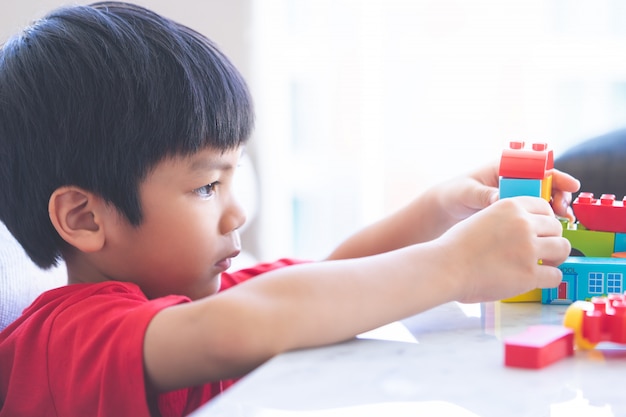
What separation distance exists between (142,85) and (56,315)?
0.24 metres

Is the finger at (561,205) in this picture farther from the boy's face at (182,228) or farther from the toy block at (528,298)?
the boy's face at (182,228)

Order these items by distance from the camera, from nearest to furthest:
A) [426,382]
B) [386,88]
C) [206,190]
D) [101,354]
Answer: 1. [426,382]
2. [101,354]
3. [206,190]
4. [386,88]

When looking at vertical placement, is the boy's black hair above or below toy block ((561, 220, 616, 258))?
above

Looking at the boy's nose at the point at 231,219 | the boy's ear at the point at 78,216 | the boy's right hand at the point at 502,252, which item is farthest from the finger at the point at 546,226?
the boy's ear at the point at 78,216

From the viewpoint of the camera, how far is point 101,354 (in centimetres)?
65

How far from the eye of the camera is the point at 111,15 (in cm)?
86

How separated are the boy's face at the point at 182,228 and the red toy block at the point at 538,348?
0.37m

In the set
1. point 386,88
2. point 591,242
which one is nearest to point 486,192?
point 591,242

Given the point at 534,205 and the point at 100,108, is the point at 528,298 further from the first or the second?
the point at 100,108

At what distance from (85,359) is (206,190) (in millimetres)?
249

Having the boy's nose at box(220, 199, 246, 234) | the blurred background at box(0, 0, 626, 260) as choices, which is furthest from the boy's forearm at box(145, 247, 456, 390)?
the blurred background at box(0, 0, 626, 260)

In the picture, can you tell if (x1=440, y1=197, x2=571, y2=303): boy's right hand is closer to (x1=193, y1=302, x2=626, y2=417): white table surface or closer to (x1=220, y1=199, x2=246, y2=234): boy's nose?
(x1=193, y1=302, x2=626, y2=417): white table surface

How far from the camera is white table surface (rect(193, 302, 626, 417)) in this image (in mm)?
492

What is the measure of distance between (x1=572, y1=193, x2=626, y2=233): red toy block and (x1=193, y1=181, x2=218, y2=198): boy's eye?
361 mm
